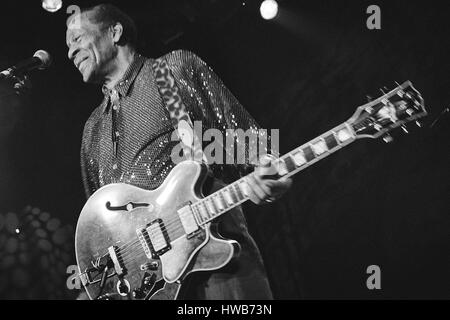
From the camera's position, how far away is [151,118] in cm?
228

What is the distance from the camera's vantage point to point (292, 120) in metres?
A: 2.98

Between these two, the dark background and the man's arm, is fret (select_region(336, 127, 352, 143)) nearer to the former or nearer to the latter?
the man's arm

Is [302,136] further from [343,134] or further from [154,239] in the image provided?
[154,239]

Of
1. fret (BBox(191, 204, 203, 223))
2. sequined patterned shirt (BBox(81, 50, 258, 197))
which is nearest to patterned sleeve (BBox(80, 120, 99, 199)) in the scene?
sequined patterned shirt (BBox(81, 50, 258, 197))

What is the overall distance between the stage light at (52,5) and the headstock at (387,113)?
7.14 feet

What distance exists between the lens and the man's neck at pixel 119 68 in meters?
2.54

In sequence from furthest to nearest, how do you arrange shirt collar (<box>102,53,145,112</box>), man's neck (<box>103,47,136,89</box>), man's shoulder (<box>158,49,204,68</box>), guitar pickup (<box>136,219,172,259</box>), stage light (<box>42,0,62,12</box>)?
stage light (<box>42,0,62,12</box>) → man's neck (<box>103,47,136,89</box>) → shirt collar (<box>102,53,145,112</box>) → man's shoulder (<box>158,49,204,68</box>) → guitar pickup (<box>136,219,172,259</box>)

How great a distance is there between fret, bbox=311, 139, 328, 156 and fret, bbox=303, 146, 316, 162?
0.5 inches

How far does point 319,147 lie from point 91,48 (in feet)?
4.62

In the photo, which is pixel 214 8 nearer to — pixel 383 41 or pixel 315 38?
pixel 315 38

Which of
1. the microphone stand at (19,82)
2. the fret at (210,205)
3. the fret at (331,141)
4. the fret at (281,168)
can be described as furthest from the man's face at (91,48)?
the fret at (331,141)

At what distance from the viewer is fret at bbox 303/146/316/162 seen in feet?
6.10

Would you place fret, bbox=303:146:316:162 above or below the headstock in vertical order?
below
